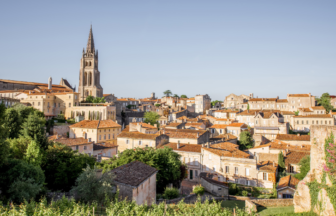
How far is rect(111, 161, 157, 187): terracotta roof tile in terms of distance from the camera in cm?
1617

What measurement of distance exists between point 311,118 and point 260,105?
17.0 metres

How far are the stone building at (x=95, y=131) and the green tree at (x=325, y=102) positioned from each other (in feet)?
184

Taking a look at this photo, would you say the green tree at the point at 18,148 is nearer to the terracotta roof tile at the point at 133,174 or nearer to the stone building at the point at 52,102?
the terracotta roof tile at the point at 133,174

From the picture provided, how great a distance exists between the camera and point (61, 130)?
46.2m

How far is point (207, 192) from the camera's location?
25.3m

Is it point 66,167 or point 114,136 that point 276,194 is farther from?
point 114,136

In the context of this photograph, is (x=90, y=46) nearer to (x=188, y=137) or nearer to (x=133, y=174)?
(x=188, y=137)

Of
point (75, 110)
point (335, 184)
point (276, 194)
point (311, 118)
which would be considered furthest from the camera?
point (75, 110)

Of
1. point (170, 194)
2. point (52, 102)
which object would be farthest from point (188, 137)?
point (52, 102)

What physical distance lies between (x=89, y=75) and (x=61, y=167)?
66682 millimetres

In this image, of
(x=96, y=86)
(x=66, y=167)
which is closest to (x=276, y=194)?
(x=66, y=167)

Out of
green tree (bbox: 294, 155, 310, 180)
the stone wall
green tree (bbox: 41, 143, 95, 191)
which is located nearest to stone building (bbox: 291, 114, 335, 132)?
green tree (bbox: 294, 155, 310, 180)

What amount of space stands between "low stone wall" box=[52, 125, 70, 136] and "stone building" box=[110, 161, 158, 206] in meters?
30.7

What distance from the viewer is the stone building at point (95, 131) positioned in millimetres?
43500
